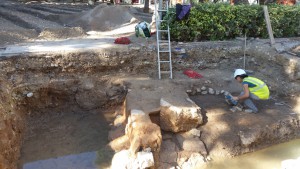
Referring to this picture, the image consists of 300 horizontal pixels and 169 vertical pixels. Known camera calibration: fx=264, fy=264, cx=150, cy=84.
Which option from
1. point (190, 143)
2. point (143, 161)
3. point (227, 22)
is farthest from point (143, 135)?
point (227, 22)

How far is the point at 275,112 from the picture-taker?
273 inches

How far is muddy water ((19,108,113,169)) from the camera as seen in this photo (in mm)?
5614

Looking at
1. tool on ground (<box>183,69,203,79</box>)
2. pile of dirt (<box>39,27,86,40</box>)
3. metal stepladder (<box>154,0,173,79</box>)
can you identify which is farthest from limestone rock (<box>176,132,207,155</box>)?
pile of dirt (<box>39,27,86,40</box>)

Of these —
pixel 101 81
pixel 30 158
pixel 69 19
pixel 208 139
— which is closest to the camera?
pixel 30 158

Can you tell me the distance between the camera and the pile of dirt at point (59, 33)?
1031cm

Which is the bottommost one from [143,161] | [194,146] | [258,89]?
[194,146]

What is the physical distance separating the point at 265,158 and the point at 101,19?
10.9 metres

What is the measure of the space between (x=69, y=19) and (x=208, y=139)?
38.6 feet

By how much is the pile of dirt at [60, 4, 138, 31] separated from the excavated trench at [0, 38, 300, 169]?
20.9ft

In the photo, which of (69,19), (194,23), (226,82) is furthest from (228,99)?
(69,19)

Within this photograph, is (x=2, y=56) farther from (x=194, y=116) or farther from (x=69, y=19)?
(x=69, y=19)

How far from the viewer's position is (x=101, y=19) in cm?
1405

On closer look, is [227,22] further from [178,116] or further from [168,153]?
[168,153]

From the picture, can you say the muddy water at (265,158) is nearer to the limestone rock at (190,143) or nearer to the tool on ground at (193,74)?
the limestone rock at (190,143)
